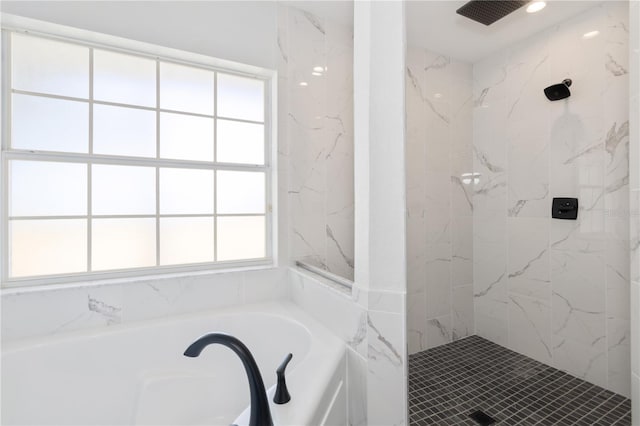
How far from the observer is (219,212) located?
6.60ft

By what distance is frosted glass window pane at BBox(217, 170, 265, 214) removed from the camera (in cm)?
203

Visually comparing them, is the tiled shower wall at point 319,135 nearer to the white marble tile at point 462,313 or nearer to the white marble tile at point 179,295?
the white marble tile at point 179,295

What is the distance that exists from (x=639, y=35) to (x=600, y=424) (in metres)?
1.93

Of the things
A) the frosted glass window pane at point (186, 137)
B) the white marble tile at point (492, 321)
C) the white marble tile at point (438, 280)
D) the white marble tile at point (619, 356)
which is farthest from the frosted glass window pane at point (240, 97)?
the white marble tile at point (619, 356)

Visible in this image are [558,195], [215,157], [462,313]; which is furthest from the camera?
[462,313]

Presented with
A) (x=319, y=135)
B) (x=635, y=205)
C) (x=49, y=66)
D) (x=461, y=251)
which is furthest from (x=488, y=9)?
(x=49, y=66)

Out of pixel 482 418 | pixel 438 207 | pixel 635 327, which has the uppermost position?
pixel 438 207

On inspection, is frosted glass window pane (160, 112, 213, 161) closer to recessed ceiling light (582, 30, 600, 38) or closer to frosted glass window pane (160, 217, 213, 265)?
frosted glass window pane (160, 217, 213, 265)

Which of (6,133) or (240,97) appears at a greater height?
(240,97)

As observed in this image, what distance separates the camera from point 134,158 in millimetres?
1751

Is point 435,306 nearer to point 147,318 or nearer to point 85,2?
point 147,318

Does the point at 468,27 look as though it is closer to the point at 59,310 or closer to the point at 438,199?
the point at 438,199

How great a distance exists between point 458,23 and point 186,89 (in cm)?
202

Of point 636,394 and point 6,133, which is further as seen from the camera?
point 6,133
